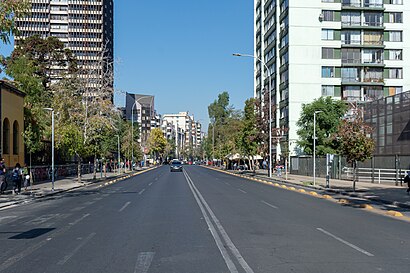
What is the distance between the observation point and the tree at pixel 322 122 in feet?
193

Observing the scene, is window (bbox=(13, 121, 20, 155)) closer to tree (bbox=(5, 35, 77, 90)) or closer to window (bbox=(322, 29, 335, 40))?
tree (bbox=(5, 35, 77, 90))

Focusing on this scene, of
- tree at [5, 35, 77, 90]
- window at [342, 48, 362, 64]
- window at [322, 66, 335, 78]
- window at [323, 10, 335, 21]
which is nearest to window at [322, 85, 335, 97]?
window at [322, 66, 335, 78]

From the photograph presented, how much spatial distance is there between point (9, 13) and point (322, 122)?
49.0 metres

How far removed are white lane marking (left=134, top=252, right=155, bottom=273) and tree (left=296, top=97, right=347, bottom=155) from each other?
51.0 metres

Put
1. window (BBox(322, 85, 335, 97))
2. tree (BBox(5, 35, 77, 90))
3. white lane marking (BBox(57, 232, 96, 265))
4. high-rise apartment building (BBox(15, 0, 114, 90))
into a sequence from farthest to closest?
1. high-rise apartment building (BBox(15, 0, 114, 90))
2. window (BBox(322, 85, 335, 97))
3. tree (BBox(5, 35, 77, 90))
4. white lane marking (BBox(57, 232, 96, 265))

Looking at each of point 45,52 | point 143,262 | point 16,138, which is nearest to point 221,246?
point 143,262

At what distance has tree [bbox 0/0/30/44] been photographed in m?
15.8

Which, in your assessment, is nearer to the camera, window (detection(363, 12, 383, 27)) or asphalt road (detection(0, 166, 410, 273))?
asphalt road (detection(0, 166, 410, 273))

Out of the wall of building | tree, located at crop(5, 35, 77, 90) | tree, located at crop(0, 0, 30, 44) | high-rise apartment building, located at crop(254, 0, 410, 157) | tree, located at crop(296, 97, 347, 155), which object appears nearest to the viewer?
tree, located at crop(0, 0, 30, 44)

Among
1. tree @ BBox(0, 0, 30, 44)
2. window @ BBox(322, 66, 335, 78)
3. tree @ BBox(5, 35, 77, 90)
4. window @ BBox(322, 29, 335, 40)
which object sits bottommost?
tree @ BBox(0, 0, 30, 44)

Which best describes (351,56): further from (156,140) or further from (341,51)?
(156,140)

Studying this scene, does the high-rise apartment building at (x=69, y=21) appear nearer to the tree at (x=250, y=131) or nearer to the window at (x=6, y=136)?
the tree at (x=250, y=131)

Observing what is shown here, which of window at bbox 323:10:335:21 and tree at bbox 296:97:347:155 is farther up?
window at bbox 323:10:335:21

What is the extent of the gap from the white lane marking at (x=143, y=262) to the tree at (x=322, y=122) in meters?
51.0
